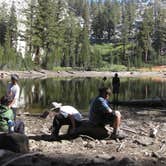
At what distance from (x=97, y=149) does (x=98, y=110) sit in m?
1.62

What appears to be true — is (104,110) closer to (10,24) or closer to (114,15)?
(10,24)

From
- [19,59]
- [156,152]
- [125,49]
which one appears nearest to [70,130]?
[156,152]

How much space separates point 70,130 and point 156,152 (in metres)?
3.34

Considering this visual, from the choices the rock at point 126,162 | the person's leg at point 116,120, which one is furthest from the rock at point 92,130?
the rock at point 126,162

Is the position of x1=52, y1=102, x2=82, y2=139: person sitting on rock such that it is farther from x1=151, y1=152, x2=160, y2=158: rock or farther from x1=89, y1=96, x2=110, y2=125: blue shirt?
x1=151, y1=152, x2=160, y2=158: rock

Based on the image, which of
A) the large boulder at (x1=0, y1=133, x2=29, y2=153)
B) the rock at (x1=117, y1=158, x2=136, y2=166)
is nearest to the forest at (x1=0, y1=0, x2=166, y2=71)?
the large boulder at (x1=0, y1=133, x2=29, y2=153)

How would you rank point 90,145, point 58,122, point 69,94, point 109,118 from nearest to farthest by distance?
point 90,145 → point 109,118 → point 58,122 → point 69,94

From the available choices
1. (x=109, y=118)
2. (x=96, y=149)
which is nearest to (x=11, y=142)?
(x=96, y=149)

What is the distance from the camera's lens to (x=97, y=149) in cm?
1408

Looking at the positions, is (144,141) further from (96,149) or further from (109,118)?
(96,149)

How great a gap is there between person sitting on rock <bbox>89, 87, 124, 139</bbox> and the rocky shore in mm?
488

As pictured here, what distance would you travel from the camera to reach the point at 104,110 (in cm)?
1517

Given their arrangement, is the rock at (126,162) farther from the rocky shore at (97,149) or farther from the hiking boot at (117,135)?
the hiking boot at (117,135)

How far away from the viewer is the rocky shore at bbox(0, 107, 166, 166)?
11.4m
